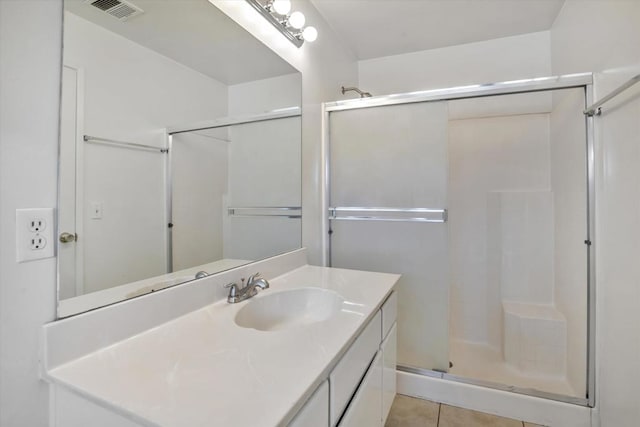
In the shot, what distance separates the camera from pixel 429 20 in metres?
2.18

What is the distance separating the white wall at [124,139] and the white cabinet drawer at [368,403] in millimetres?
790

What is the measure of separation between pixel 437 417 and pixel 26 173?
83.1 inches

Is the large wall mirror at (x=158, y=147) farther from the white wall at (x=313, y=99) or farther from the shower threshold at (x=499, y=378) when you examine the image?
the shower threshold at (x=499, y=378)

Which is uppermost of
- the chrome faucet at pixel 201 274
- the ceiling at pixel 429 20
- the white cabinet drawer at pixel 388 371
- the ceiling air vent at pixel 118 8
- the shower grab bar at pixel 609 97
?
the ceiling at pixel 429 20

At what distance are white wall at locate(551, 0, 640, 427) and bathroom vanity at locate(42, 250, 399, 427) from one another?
1.01 meters

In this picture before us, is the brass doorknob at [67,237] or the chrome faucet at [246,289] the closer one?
the brass doorknob at [67,237]

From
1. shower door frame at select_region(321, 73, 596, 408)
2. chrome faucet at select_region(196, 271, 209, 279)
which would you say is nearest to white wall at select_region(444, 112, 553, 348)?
shower door frame at select_region(321, 73, 596, 408)

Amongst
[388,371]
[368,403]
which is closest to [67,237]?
[368,403]

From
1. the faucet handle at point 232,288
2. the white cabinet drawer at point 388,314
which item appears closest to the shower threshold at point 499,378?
the white cabinet drawer at point 388,314

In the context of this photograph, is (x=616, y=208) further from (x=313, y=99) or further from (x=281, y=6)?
(x=281, y=6)

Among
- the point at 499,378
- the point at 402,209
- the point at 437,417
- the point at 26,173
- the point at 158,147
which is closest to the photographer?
the point at 26,173

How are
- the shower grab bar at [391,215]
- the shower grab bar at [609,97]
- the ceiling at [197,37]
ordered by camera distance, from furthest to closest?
the shower grab bar at [391,215], the shower grab bar at [609,97], the ceiling at [197,37]

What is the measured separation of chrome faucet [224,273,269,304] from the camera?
1199 millimetres

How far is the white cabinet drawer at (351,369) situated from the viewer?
828 millimetres
